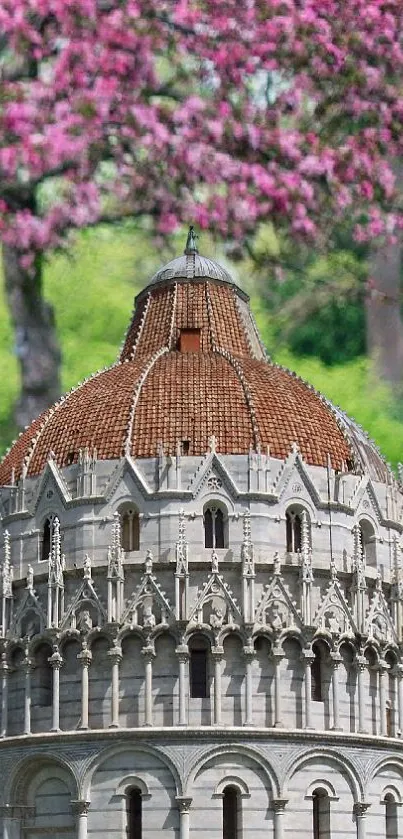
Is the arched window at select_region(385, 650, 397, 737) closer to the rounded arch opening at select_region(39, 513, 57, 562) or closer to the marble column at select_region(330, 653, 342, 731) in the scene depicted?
the marble column at select_region(330, 653, 342, 731)

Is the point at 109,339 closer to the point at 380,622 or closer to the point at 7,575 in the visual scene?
the point at 7,575

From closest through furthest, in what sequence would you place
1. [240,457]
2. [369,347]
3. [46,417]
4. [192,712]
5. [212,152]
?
[212,152] < [369,347] < [192,712] < [240,457] < [46,417]

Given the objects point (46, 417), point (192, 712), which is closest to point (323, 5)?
point (192, 712)

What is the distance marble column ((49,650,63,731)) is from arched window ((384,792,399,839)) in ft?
36.6

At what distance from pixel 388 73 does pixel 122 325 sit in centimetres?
4164

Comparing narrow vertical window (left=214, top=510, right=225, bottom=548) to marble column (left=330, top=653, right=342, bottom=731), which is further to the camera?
narrow vertical window (left=214, top=510, right=225, bottom=548)

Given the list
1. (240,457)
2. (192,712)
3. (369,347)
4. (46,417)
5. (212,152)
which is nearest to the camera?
(212,152)

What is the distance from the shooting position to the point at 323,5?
605 inches

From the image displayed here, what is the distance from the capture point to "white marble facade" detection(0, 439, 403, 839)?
45344mm

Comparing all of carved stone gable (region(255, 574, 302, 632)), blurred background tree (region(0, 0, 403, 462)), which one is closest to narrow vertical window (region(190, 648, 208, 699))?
carved stone gable (region(255, 574, 302, 632))

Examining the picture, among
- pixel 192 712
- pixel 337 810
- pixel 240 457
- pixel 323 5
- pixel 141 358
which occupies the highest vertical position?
pixel 141 358

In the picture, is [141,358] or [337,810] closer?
[337,810]

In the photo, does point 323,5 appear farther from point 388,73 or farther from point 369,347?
point 369,347

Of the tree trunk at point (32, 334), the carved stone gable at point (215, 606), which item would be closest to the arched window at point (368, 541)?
the carved stone gable at point (215, 606)
